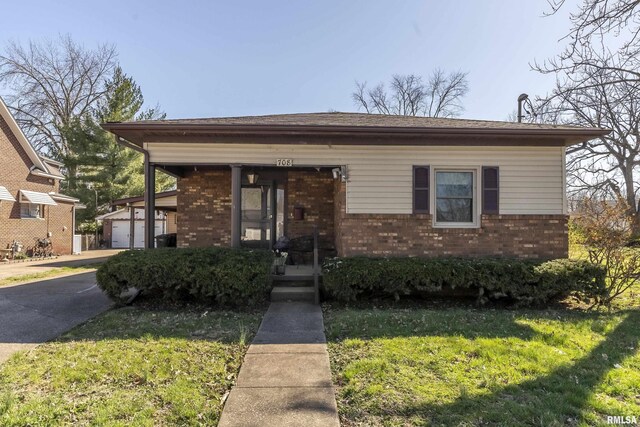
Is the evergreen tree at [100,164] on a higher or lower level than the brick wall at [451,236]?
higher

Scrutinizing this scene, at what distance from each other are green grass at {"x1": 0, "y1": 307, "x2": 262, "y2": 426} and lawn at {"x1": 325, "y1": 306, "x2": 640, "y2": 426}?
1219 mm

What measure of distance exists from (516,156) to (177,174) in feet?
26.5

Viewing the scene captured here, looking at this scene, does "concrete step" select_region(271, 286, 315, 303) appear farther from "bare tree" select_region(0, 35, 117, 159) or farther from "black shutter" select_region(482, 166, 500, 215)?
"bare tree" select_region(0, 35, 117, 159)

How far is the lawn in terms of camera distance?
9.01 feet

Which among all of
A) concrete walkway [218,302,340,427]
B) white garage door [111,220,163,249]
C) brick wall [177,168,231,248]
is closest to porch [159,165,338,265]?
brick wall [177,168,231,248]

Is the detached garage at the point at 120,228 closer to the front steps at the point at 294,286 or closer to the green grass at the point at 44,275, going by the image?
the green grass at the point at 44,275

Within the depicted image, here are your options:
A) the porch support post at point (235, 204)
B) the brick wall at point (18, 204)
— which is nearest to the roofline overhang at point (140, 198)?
the porch support post at point (235, 204)

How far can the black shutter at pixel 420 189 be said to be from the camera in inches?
290

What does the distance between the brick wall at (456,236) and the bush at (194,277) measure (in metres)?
2.29

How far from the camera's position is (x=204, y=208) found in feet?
29.7

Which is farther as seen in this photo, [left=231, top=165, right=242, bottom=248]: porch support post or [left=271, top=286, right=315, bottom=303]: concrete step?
[left=231, top=165, right=242, bottom=248]: porch support post

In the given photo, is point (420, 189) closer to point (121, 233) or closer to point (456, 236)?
point (456, 236)

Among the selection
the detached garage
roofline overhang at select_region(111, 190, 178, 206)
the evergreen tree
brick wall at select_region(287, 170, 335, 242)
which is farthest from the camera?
the detached garage

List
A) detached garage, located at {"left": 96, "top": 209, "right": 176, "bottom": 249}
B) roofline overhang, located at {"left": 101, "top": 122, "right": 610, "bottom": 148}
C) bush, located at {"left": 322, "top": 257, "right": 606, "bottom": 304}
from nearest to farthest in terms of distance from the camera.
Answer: bush, located at {"left": 322, "top": 257, "right": 606, "bottom": 304}, roofline overhang, located at {"left": 101, "top": 122, "right": 610, "bottom": 148}, detached garage, located at {"left": 96, "top": 209, "right": 176, "bottom": 249}
